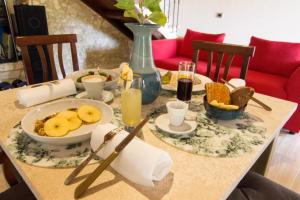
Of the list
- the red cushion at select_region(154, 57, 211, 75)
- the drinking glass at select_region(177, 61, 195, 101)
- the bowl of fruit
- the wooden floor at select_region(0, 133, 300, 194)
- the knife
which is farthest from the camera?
the red cushion at select_region(154, 57, 211, 75)

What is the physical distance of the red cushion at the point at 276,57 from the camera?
2.58 meters

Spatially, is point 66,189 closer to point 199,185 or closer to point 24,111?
point 199,185

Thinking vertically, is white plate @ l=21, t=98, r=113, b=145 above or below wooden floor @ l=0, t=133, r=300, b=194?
above

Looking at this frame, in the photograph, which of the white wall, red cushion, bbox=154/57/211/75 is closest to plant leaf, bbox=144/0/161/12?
red cushion, bbox=154/57/211/75

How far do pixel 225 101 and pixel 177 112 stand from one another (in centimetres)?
27

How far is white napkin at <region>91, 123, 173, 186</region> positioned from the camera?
21.2 inches

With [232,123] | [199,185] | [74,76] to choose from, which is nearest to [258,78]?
[232,123]

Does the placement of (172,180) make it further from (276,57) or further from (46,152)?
(276,57)

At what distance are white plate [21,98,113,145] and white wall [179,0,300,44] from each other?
12.4 feet

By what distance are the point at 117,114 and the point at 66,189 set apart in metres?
0.41

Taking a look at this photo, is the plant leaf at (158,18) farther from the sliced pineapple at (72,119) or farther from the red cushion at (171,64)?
the red cushion at (171,64)

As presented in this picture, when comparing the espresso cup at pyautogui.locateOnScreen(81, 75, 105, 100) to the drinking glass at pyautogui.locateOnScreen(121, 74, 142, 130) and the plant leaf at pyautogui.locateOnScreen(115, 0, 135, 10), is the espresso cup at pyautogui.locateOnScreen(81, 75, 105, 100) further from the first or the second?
the plant leaf at pyautogui.locateOnScreen(115, 0, 135, 10)

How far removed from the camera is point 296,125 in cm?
217

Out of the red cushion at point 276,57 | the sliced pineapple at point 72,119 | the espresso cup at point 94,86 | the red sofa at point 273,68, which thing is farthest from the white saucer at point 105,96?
the red cushion at point 276,57
